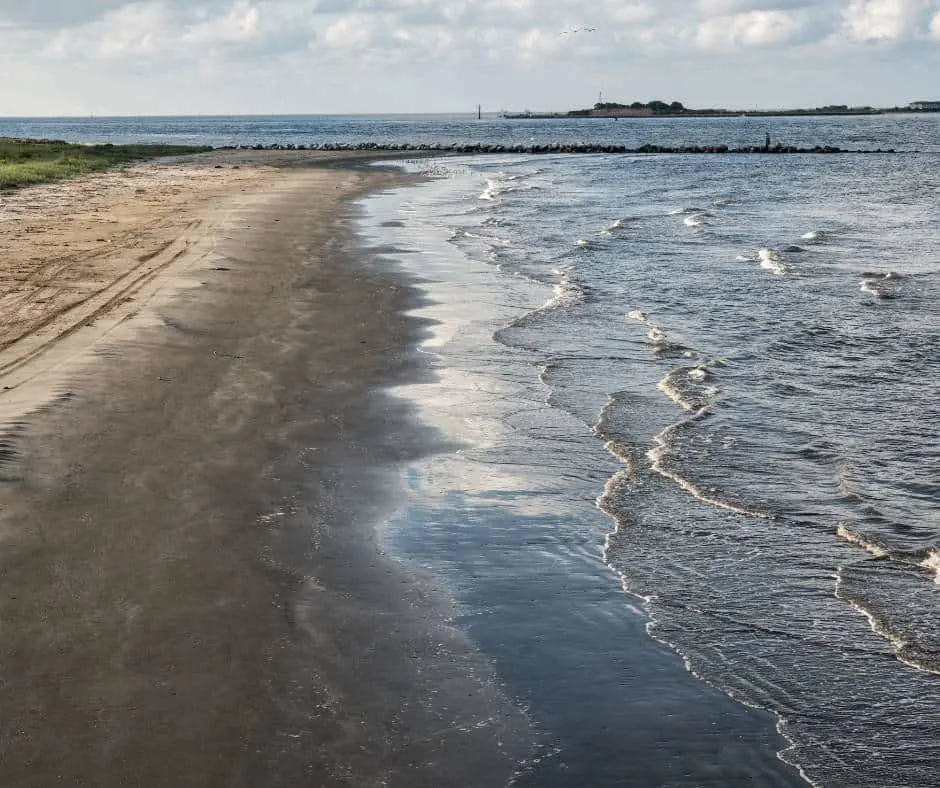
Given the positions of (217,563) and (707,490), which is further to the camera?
(707,490)

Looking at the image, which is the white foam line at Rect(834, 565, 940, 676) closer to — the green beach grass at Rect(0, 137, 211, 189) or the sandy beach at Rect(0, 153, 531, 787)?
the sandy beach at Rect(0, 153, 531, 787)

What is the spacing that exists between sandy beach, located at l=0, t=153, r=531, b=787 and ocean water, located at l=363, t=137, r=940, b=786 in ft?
1.80

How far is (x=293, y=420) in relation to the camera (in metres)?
12.8

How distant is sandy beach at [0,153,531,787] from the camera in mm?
6113

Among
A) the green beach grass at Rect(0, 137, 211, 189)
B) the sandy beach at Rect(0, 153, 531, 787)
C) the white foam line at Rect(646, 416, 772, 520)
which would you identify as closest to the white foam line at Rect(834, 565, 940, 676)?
the white foam line at Rect(646, 416, 772, 520)

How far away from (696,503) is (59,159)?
6309 centimetres

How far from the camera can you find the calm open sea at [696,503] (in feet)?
22.2

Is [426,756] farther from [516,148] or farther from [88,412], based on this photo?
[516,148]

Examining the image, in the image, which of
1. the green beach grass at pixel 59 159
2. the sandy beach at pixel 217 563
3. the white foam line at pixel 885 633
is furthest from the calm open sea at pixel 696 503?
the green beach grass at pixel 59 159

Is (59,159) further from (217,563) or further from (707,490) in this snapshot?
(217,563)

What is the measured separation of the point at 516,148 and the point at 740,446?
9965 cm

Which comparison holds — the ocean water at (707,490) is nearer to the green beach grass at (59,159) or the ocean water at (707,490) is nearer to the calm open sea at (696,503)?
the calm open sea at (696,503)

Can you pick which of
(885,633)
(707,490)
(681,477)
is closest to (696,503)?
(707,490)

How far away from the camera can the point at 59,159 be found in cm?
6594
